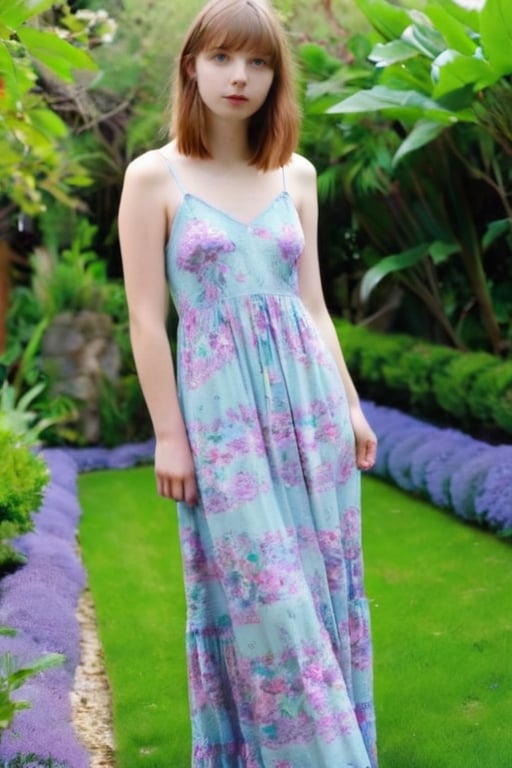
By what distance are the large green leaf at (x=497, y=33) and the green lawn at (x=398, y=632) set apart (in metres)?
2.09

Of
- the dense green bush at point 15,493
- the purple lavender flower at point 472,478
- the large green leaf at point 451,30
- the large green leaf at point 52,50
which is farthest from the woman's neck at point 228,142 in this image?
the purple lavender flower at point 472,478

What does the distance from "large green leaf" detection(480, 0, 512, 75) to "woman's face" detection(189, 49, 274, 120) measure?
251 cm

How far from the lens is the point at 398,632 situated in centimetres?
400

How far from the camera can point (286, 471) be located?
237 cm

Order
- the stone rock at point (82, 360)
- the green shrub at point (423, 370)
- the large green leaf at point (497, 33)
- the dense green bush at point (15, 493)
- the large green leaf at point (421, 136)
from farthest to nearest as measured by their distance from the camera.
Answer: the stone rock at point (82, 360) → the green shrub at point (423, 370) → the large green leaf at point (421, 136) → the large green leaf at point (497, 33) → the dense green bush at point (15, 493)

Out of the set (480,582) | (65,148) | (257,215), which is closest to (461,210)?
(480,582)

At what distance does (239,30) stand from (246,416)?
2.52 ft

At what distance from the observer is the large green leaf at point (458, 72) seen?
188 inches

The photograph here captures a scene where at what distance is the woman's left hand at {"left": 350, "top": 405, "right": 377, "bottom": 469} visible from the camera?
2.53 m

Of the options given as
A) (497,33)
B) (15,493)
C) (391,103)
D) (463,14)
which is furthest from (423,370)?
(15,493)

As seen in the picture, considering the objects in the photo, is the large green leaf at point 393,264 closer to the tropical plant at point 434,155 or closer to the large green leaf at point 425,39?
the tropical plant at point 434,155

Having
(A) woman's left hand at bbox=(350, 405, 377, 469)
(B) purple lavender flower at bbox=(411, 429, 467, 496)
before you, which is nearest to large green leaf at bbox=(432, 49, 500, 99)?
(B) purple lavender flower at bbox=(411, 429, 467, 496)

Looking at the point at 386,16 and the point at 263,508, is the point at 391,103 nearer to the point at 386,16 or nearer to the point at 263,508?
the point at 386,16

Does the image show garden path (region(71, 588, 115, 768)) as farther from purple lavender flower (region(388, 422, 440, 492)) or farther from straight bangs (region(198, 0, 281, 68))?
purple lavender flower (region(388, 422, 440, 492))
